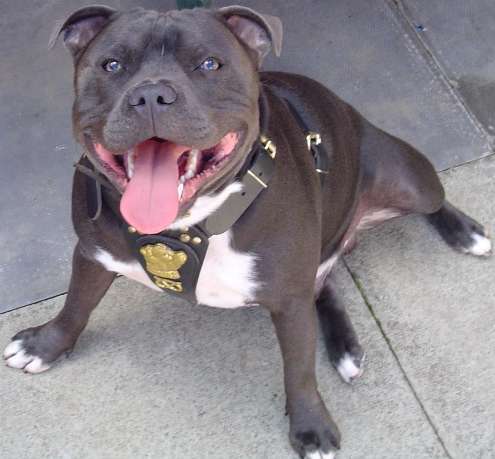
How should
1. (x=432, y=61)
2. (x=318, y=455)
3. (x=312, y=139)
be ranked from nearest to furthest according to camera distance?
1. (x=312, y=139)
2. (x=318, y=455)
3. (x=432, y=61)

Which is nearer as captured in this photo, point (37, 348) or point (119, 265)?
point (119, 265)

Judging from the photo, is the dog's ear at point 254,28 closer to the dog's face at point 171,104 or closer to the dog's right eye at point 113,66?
the dog's face at point 171,104

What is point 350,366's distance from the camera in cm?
373

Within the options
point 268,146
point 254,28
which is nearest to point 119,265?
point 268,146

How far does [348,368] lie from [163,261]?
3.63 ft

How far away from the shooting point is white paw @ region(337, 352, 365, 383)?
3730 mm

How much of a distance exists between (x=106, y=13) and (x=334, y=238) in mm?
1369

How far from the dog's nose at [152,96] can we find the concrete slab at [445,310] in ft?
6.06

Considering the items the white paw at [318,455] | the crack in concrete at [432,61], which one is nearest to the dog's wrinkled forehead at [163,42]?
the white paw at [318,455]

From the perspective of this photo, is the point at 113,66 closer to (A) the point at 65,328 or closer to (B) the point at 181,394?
(A) the point at 65,328

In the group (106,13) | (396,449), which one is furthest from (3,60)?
(396,449)

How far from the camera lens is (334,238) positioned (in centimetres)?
368

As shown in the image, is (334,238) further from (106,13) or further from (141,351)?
(106,13)

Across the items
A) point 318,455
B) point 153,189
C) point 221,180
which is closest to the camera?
point 153,189
